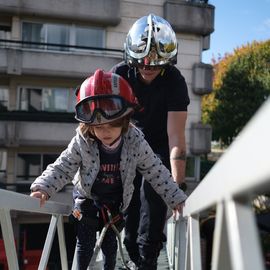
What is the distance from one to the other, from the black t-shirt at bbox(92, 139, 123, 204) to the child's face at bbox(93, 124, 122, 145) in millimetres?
52

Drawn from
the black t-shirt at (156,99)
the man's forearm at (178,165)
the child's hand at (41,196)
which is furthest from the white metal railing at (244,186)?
the black t-shirt at (156,99)

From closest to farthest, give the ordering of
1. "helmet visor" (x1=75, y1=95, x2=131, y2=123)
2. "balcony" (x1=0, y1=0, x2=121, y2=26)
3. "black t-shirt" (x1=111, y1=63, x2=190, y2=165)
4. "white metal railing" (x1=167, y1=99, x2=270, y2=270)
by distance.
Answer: "white metal railing" (x1=167, y1=99, x2=270, y2=270) < "helmet visor" (x1=75, y1=95, x2=131, y2=123) < "black t-shirt" (x1=111, y1=63, x2=190, y2=165) < "balcony" (x1=0, y1=0, x2=121, y2=26)

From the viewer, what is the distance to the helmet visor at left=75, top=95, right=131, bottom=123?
2256 millimetres

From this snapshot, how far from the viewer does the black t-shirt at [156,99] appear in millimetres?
2756

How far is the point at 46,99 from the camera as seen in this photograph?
47.5ft

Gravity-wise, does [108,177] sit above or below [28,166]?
below

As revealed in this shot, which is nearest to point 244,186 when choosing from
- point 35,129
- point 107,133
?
point 107,133

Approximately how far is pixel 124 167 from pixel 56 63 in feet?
38.0

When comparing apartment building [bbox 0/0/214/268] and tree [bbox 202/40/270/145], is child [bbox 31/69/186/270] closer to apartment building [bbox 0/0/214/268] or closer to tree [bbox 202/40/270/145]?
apartment building [bbox 0/0/214/268]

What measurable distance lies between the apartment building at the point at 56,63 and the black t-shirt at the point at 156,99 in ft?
36.6

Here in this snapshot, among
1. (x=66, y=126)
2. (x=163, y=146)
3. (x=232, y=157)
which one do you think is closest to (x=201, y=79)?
(x=66, y=126)

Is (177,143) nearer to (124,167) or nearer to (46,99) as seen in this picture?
(124,167)

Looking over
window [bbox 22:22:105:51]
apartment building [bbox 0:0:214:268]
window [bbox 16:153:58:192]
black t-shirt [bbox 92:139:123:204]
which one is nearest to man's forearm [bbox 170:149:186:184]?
black t-shirt [bbox 92:139:123:204]

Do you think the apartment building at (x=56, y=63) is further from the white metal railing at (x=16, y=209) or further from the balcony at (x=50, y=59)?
the white metal railing at (x=16, y=209)
